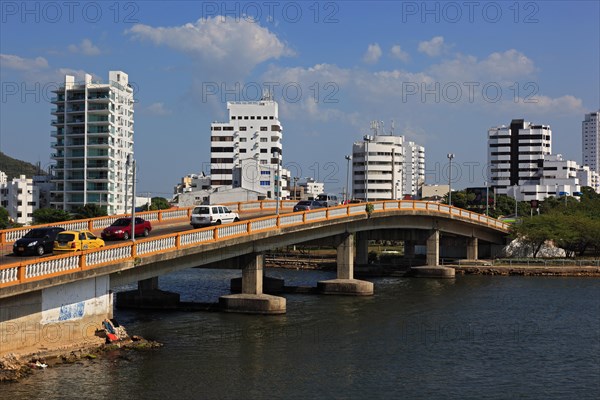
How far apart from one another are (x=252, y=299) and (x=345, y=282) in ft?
54.8

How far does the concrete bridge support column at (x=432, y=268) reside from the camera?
3649 inches

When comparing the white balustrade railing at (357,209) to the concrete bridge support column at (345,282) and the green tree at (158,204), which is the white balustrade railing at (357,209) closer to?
the concrete bridge support column at (345,282)

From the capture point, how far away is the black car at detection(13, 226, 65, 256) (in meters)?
43.4

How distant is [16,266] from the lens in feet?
116

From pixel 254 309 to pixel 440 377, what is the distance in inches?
847

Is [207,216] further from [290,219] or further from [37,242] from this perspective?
[37,242]

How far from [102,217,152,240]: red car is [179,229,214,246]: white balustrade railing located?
6148 mm

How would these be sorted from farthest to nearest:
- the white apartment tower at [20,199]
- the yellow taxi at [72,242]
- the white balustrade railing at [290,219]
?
the white apartment tower at [20,199] → the white balustrade railing at [290,219] → the yellow taxi at [72,242]

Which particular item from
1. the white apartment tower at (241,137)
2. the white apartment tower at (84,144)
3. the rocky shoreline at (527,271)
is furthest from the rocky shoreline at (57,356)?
the white apartment tower at (241,137)

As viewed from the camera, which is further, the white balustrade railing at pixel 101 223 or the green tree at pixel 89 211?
the green tree at pixel 89 211

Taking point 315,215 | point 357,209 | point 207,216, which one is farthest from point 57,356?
point 357,209

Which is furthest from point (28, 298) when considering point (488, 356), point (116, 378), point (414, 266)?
point (414, 266)

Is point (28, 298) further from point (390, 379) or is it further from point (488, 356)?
point (488, 356)

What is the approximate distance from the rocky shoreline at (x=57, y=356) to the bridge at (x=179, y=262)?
72cm
